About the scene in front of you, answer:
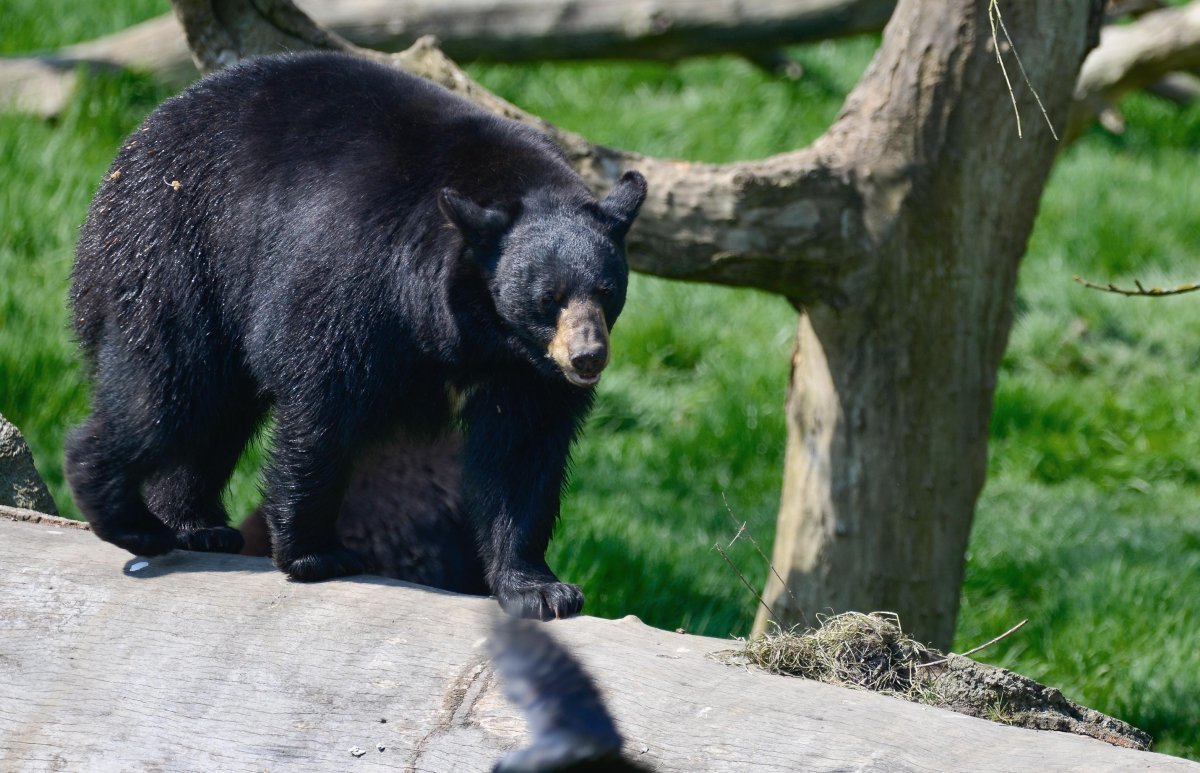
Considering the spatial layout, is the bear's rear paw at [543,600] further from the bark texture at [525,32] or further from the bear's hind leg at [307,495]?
the bark texture at [525,32]

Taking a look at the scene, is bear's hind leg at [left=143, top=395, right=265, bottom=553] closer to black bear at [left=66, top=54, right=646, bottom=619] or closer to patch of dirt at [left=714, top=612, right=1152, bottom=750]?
black bear at [left=66, top=54, right=646, bottom=619]

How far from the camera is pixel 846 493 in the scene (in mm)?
5160

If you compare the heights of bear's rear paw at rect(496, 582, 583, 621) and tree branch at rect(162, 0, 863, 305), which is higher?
tree branch at rect(162, 0, 863, 305)

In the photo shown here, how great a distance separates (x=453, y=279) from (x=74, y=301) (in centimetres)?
133

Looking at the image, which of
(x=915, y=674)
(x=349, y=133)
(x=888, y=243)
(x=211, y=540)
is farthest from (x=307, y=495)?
(x=888, y=243)

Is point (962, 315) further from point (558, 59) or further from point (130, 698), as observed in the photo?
point (558, 59)

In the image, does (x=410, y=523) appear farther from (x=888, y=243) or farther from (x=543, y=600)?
(x=888, y=243)

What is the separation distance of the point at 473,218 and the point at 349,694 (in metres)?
1.32

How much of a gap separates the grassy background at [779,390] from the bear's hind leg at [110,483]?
1.91m

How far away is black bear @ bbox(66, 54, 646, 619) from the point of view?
13.1 ft

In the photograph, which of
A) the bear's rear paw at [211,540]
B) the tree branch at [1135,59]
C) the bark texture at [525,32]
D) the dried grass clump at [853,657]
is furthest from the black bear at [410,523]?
the tree branch at [1135,59]

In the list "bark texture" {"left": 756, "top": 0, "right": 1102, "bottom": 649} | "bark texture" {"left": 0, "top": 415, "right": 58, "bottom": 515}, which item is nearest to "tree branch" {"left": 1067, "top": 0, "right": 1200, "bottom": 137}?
"bark texture" {"left": 756, "top": 0, "right": 1102, "bottom": 649}

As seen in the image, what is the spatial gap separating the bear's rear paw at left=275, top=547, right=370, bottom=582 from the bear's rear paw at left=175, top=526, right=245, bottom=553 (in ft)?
1.36

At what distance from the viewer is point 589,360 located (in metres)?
3.79
